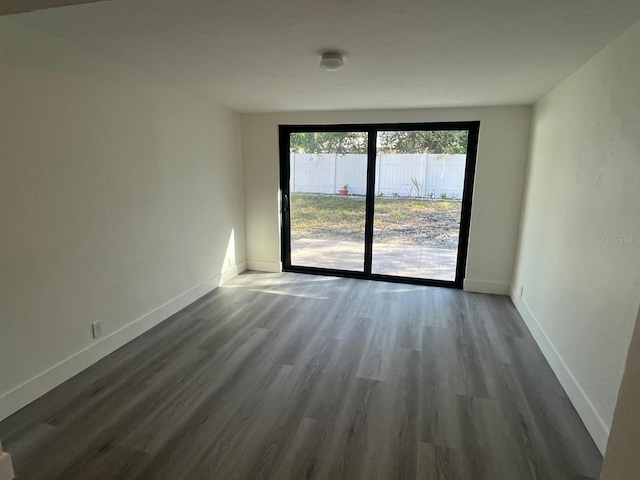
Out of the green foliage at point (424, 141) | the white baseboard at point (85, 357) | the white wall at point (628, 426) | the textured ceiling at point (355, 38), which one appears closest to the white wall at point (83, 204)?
the white baseboard at point (85, 357)

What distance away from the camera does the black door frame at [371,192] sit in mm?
4027

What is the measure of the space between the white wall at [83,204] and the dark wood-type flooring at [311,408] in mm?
301

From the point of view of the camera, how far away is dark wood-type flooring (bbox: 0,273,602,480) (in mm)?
1750

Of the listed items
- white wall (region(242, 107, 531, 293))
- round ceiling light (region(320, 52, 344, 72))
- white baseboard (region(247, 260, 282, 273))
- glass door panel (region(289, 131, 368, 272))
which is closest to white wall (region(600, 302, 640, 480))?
round ceiling light (region(320, 52, 344, 72))

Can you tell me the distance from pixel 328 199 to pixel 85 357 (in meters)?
3.12

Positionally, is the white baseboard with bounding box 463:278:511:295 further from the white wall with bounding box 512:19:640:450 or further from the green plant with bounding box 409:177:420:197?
the green plant with bounding box 409:177:420:197

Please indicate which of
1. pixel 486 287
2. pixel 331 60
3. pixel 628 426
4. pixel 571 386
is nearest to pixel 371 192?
pixel 486 287

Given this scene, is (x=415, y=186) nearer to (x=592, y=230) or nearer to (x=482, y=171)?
(x=482, y=171)

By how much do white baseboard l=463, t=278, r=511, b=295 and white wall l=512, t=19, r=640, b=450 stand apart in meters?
0.96

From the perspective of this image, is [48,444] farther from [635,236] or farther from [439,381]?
[635,236]

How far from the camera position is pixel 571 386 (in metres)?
2.26

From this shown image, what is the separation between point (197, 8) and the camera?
160 centimetres

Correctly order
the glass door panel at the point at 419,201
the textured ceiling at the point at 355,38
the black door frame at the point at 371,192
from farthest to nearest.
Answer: the glass door panel at the point at 419,201, the black door frame at the point at 371,192, the textured ceiling at the point at 355,38

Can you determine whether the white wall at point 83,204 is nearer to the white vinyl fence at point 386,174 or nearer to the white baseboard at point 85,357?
the white baseboard at point 85,357
